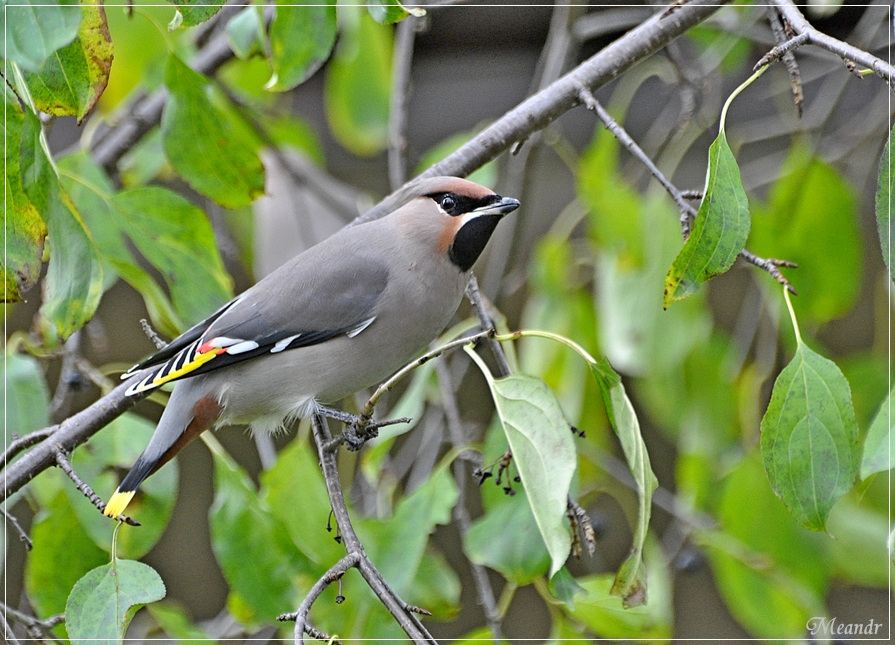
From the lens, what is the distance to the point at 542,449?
1615 mm

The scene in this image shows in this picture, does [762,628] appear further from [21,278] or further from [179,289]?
[21,278]

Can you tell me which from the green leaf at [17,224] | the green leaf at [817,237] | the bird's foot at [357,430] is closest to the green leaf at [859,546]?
the green leaf at [817,237]

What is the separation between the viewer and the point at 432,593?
229cm

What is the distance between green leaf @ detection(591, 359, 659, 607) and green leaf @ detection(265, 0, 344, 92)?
0.87 meters

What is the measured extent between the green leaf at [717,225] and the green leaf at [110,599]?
1.00 meters

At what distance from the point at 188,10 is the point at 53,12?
235 millimetres

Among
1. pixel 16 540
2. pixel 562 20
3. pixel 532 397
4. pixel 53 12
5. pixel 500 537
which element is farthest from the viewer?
pixel 16 540

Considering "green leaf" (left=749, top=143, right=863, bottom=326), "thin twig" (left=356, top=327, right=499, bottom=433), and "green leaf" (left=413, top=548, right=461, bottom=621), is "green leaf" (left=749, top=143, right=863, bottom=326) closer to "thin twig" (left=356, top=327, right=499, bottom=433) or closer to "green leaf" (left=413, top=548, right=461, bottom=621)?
"green leaf" (left=413, top=548, right=461, bottom=621)

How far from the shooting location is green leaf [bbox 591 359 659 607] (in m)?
1.59

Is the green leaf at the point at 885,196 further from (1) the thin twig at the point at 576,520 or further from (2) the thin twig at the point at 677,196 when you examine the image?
(1) the thin twig at the point at 576,520

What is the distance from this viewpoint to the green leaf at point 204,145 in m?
2.15

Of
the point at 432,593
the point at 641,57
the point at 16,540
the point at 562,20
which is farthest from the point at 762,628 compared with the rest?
the point at 16,540

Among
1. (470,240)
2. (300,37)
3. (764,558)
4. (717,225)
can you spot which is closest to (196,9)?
(300,37)

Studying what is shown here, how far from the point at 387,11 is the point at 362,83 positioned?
1617 mm
